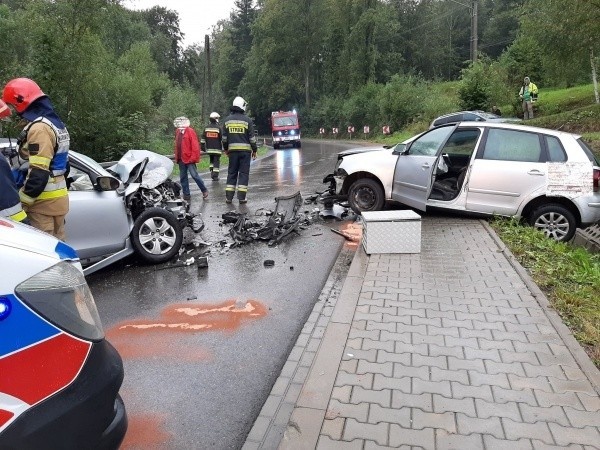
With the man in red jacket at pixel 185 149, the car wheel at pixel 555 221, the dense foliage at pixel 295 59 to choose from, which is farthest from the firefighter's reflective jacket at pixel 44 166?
the dense foliage at pixel 295 59

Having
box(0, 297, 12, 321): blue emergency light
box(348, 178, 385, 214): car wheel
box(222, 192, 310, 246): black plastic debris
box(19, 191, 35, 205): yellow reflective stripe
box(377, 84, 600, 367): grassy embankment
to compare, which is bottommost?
box(377, 84, 600, 367): grassy embankment

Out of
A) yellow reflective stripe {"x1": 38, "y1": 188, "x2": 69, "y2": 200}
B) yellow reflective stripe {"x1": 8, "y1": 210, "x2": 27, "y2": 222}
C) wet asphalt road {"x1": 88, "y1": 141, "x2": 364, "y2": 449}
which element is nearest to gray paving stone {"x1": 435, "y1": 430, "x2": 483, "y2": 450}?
wet asphalt road {"x1": 88, "y1": 141, "x2": 364, "y2": 449}

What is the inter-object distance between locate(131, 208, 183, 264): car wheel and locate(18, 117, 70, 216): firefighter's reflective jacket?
138 centimetres

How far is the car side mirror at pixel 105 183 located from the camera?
5738 millimetres

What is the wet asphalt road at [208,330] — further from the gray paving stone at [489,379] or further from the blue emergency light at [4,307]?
the blue emergency light at [4,307]

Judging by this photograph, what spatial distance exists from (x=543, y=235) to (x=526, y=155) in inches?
47.9

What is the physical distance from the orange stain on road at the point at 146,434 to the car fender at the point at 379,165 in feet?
19.7

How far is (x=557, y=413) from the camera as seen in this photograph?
3025mm

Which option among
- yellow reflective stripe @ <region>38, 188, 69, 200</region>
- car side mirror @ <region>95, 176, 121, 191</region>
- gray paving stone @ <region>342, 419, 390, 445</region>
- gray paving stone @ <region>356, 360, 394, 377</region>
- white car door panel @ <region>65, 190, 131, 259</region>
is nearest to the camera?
gray paving stone @ <region>342, 419, 390, 445</region>

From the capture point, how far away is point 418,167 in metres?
7.97

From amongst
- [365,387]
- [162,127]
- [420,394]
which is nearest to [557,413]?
[420,394]

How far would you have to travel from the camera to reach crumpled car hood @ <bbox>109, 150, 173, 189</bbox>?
668 cm

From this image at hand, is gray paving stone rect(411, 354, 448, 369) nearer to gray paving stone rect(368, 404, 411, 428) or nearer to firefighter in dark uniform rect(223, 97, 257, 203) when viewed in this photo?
gray paving stone rect(368, 404, 411, 428)

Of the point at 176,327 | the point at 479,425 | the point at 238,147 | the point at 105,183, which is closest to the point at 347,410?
the point at 479,425
